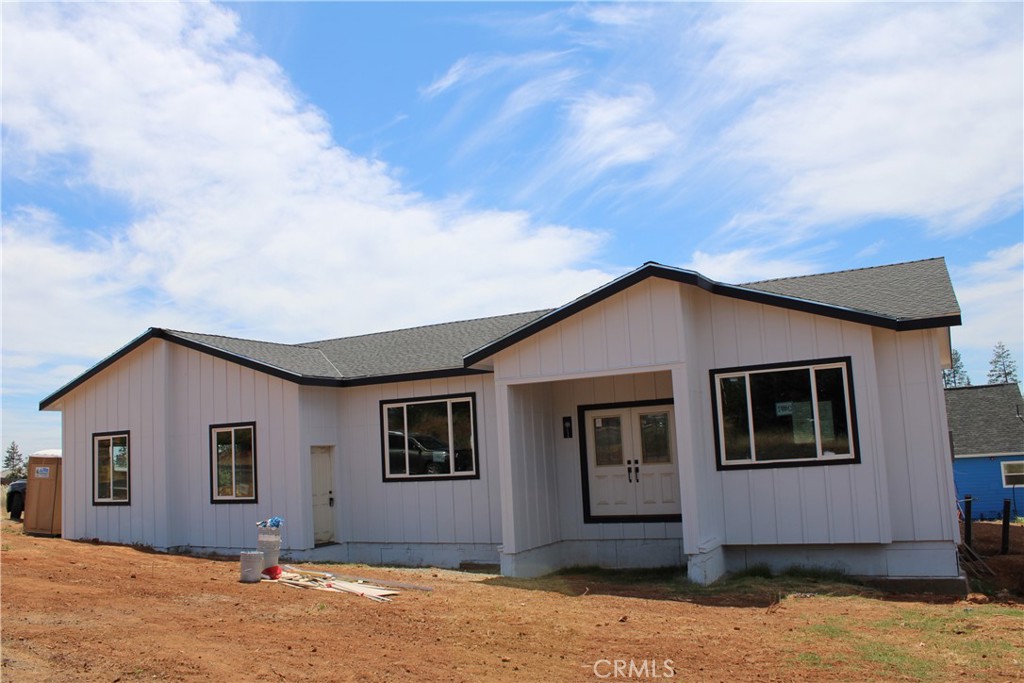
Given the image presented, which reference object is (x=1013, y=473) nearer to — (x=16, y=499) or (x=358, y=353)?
(x=358, y=353)

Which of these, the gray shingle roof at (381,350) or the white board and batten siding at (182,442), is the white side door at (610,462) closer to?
the gray shingle roof at (381,350)

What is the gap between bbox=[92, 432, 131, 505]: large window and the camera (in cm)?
1739

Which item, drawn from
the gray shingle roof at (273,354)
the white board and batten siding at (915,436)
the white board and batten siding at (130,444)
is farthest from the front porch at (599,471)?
the white board and batten siding at (130,444)

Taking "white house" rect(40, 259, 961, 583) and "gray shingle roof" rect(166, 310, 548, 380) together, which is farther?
"gray shingle roof" rect(166, 310, 548, 380)

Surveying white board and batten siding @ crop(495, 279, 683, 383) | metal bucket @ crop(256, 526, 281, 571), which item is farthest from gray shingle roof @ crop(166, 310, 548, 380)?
metal bucket @ crop(256, 526, 281, 571)

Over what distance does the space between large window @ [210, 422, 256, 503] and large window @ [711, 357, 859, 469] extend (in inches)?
339

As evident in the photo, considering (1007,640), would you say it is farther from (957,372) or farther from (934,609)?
(957,372)

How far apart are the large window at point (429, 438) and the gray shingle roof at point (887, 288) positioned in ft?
18.1

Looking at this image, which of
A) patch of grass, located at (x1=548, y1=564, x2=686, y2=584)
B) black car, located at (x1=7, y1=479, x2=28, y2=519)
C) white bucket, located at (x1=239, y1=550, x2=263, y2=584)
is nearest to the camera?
white bucket, located at (x1=239, y1=550, x2=263, y2=584)

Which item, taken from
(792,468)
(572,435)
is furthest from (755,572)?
(572,435)

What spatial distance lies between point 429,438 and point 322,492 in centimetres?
232

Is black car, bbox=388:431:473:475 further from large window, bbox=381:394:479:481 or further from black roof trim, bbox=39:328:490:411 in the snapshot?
black roof trim, bbox=39:328:490:411

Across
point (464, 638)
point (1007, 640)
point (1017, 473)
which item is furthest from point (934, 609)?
point (1017, 473)

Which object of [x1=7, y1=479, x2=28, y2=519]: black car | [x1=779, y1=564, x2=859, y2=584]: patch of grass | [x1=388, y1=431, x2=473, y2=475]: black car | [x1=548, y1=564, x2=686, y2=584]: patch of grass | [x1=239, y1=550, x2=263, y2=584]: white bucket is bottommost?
[x1=548, y1=564, x2=686, y2=584]: patch of grass
